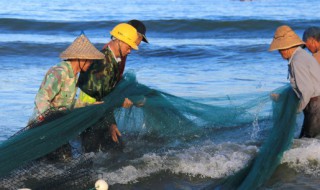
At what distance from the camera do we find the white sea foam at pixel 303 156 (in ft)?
21.9

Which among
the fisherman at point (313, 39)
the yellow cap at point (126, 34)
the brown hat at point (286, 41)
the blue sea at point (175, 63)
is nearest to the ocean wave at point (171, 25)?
the blue sea at point (175, 63)

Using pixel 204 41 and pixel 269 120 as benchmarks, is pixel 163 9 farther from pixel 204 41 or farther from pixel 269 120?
pixel 269 120

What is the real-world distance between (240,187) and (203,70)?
8820mm

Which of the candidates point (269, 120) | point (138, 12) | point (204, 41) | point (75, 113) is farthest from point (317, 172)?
point (138, 12)

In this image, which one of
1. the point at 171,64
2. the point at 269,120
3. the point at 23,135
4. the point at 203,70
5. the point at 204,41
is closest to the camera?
the point at 23,135

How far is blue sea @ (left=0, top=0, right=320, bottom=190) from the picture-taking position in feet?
21.0

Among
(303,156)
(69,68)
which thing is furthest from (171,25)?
(69,68)

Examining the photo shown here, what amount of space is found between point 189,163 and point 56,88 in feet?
5.81

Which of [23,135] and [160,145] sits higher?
[23,135]

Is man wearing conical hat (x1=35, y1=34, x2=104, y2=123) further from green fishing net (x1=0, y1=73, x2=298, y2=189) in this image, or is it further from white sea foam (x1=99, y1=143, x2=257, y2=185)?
white sea foam (x1=99, y1=143, x2=257, y2=185)

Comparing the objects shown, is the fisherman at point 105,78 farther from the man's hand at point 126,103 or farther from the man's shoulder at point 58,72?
the man's shoulder at point 58,72

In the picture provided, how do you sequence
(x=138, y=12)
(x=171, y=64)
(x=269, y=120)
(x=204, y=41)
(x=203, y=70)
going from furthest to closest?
1. (x=138, y=12)
2. (x=204, y=41)
3. (x=171, y=64)
4. (x=203, y=70)
5. (x=269, y=120)

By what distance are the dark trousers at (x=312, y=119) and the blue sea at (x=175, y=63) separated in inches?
4.0

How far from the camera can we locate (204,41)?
20422 millimetres
